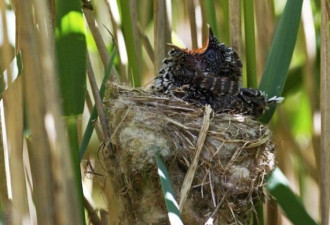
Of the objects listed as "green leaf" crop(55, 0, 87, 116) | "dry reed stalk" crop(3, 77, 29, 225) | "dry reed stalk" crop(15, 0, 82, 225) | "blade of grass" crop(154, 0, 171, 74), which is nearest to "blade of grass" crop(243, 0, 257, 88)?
"blade of grass" crop(154, 0, 171, 74)

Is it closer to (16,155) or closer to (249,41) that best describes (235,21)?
(249,41)

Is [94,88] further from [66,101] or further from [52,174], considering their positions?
[52,174]

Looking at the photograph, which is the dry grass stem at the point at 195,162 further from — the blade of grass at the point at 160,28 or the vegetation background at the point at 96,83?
the blade of grass at the point at 160,28

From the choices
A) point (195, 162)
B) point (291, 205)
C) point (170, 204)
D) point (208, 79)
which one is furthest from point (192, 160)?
point (208, 79)

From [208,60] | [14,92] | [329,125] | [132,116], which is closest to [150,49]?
[208,60]

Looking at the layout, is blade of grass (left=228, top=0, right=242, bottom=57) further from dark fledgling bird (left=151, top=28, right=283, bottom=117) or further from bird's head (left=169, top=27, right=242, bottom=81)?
bird's head (left=169, top=27, right=242, bottom=81)

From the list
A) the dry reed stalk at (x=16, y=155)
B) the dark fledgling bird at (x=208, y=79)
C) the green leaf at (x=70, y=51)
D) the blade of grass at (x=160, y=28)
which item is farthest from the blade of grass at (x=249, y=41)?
the dry reed stalk at (x=16, y=155)

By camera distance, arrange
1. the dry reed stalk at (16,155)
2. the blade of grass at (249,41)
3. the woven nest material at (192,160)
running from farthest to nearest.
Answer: the blade of grass at (249,41)
the woven nest material at (192,160)
the dry reed stalk at (16,155)
